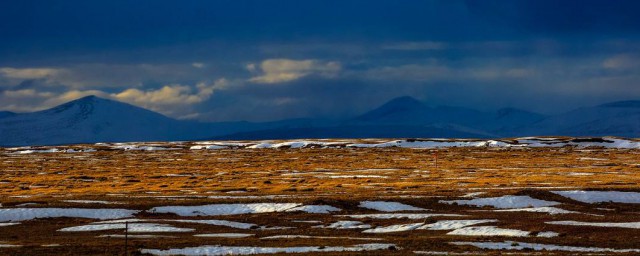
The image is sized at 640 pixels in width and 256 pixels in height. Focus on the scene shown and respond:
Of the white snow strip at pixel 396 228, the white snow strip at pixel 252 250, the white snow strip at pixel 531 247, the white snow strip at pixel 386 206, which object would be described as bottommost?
the white snow strip at pixel 531 247

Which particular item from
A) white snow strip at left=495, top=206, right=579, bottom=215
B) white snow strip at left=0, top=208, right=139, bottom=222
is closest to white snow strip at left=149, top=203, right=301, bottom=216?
white snow strip at left=0, top=208, right=139, bottom=222

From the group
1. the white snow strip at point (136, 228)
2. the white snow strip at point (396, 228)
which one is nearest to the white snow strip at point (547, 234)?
the white snow strip at point (396, 228)

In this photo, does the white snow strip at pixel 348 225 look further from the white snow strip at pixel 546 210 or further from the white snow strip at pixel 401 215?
the white snow strip at pixel 546 210

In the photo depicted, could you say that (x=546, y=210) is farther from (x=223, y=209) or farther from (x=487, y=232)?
(x=223, y=209)

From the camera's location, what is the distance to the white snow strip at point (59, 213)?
6775cm

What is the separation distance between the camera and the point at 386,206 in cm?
7300

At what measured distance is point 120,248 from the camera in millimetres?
45750

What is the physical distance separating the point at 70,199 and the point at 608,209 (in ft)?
144

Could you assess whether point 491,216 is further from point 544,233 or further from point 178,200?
point 178,200

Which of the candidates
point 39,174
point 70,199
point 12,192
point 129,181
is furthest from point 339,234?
point 39,174

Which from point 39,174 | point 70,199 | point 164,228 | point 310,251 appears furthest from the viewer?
point 39,174

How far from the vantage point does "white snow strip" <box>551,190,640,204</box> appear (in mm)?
79500

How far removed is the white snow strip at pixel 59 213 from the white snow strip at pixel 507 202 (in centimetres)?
2559

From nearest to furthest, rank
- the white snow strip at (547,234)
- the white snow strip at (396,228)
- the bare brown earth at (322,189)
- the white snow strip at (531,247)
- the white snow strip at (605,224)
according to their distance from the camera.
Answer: the white snow strip at (531,247) → the bare brown earth at (322,189) → the white snow strip at (547,234) → the white snow strip at (605,224) → the white snow strip at (396,228)
